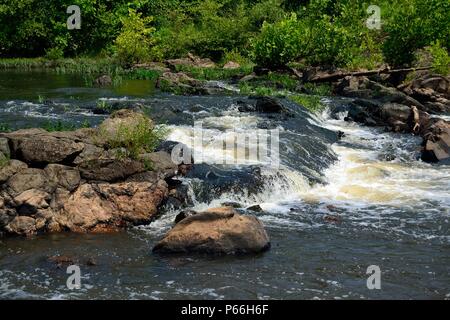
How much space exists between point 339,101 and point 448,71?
6.63 m

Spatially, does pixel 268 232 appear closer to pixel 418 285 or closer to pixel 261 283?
pixel 261 283

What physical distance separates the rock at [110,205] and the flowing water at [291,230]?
38 centimetres

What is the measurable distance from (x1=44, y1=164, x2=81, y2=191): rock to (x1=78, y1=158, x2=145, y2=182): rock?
0.22 m

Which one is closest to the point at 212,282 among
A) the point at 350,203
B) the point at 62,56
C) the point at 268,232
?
the point at 268,232

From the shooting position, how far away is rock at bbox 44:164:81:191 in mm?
12305

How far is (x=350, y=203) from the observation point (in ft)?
46.4

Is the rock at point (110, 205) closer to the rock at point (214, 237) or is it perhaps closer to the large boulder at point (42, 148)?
the large boulder at point (42, 148)

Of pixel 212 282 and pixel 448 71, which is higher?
pixel 448 71

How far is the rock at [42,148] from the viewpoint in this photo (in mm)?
12430

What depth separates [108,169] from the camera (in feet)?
42.1

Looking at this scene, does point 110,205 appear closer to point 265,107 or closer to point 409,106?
point 265,107

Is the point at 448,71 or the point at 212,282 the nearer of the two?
the point at 212,282

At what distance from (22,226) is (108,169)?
7.19 ft

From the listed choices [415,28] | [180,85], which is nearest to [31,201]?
[180,85]
